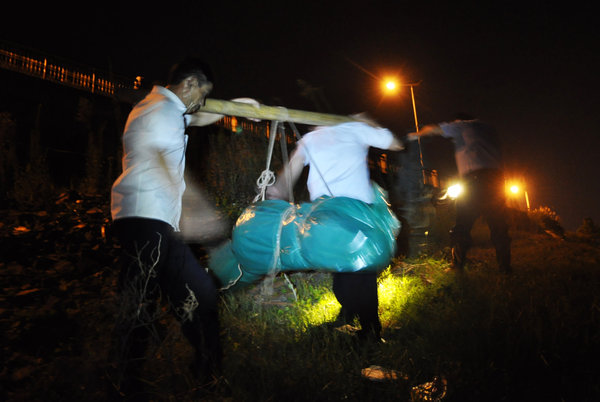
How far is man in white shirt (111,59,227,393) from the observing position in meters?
1.78

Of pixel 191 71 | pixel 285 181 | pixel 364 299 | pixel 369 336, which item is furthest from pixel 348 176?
pixel 191 71

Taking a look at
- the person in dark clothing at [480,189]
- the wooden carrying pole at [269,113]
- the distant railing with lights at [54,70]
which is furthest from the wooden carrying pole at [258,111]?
the distant railing with lights at [54,70]

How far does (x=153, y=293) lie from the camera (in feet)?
6.32

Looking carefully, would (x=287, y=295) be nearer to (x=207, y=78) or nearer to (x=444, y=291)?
(x=444, y=291)

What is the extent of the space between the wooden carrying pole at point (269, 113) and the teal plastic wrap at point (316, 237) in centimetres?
67

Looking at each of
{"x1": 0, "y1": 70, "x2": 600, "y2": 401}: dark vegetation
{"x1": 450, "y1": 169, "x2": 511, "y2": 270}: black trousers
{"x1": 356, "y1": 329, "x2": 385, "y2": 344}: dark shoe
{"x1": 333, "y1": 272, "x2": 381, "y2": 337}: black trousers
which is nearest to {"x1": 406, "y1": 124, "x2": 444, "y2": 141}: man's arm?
{"x1": 450, "y1": 169, "x2": 511, "y2": 270}: black trousers

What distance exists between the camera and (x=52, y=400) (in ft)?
6.53

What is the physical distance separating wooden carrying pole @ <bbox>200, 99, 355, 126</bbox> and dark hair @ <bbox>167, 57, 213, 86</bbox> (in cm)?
21

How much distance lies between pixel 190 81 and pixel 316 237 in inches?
50.1

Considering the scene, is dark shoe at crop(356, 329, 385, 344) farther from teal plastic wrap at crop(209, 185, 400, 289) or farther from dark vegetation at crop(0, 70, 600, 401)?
teal plastic wrap at crop(209, 185, 400, 289)

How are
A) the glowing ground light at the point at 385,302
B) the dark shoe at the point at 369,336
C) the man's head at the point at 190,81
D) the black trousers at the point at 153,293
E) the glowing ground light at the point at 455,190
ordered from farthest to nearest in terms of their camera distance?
the glowing ground light at the point at 455,190 < the glowing ground light at the point at 385,302 < the dark shoe at the point at 369,336 < the man's head at the point at 190,81 < the black trousers at the point at 153,293

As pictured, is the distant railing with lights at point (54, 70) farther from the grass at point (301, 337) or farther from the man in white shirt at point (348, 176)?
the man in white shirt at point (348, 176)

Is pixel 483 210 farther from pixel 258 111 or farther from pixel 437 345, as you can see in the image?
pixel 258 111

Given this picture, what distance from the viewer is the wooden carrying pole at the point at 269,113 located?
93.3 inches
